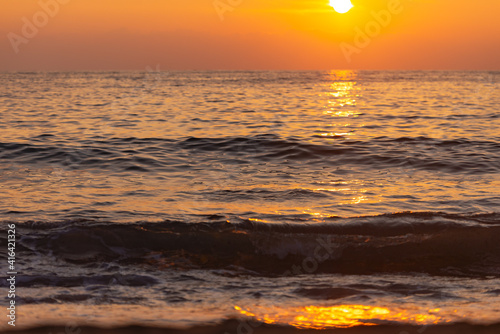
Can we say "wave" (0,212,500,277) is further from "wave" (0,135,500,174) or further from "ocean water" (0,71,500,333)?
"wave" (0,135,500,174)

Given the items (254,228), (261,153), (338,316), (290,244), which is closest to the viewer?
(338,316)

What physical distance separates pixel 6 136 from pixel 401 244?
52.0ft

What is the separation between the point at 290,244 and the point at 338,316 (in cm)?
304

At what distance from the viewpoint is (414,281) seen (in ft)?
21.3

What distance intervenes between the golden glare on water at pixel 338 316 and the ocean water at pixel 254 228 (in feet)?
0.07

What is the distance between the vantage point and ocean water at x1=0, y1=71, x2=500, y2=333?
5.48 m

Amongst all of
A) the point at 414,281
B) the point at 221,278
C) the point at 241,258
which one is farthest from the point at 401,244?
the point at 221,278

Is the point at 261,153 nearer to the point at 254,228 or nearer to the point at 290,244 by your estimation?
the point at 254,228

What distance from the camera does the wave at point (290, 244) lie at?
7359mm

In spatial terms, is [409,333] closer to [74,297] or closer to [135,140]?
[74,297]

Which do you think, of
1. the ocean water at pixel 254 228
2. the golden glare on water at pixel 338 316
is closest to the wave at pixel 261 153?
the ocean water at pixel 254 228

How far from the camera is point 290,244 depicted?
26.7 ft

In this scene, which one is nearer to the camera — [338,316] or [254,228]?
[338,316]

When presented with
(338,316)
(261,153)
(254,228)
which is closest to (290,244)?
(254,228)
